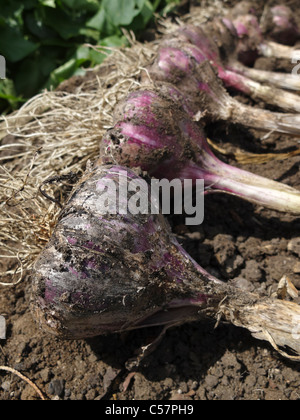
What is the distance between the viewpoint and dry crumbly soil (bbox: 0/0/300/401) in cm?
144

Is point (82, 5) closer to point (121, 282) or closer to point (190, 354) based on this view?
point (121, 282)

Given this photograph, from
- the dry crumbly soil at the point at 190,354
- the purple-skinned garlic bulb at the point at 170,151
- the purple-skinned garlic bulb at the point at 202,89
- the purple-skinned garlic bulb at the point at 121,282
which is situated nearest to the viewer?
the purple-skinned garlic bulb at the point at 121,282

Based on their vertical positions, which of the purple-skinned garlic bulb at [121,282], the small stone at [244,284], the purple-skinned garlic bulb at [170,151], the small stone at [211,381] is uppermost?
the purple-skinned garlic bulb at [170,151]

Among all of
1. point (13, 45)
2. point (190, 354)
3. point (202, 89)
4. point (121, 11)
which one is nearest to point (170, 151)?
point (202, 89)

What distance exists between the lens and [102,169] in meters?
1.42

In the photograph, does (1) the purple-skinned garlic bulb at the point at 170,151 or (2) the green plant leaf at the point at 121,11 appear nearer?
(1) the purple-skinned garlic bulb at the point at 170,151

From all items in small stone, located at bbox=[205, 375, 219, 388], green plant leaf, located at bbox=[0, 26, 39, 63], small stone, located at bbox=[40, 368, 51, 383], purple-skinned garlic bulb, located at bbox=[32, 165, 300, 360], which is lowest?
small stone, located at bbox=[205, 375, 219, 388]

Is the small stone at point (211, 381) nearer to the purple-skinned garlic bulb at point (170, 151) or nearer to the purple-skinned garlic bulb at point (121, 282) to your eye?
the purple-skinned garlic bulb at point (121, 282)

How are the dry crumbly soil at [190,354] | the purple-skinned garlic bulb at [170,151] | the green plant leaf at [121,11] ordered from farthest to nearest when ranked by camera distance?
the green plant leaf at [121,11]
the purple-skinned garlic bulb at [170,151]
the dry crumbly soil at [190,354]

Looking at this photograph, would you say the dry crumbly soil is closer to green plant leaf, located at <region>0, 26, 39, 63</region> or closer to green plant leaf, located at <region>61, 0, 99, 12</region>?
green plant leaf, located at <region>0, 26, 39, 63</region>

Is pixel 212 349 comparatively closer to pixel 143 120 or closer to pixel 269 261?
pixel 269 261

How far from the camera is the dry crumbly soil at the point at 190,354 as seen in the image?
4.74ft

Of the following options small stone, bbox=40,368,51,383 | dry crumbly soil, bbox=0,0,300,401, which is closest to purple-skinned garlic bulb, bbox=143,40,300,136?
dry crumbly soil, bbox=0,0,300,401

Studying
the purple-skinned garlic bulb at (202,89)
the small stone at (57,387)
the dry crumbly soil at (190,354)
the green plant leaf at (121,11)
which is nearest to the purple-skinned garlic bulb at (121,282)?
the dry crumbly soil at (190,354)
